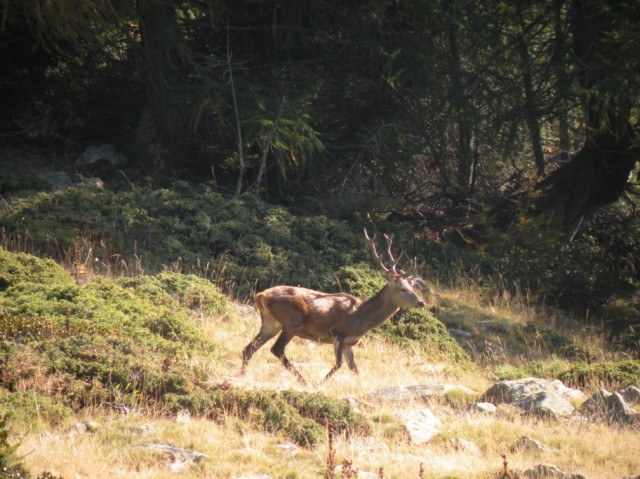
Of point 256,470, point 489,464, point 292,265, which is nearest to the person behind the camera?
point 256,470

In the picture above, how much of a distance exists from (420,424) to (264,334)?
287 centimetres

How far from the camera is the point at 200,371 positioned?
402 inches

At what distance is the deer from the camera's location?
11250 millimetres

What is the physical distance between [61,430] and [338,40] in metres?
13.6

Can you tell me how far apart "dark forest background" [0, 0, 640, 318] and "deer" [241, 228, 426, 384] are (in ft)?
21.2

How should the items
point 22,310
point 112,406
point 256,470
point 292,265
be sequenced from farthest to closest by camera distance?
point 292,265, point 22,310, point 112,406, point 256,470

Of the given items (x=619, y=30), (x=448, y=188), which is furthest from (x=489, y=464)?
(x=448, y=188)

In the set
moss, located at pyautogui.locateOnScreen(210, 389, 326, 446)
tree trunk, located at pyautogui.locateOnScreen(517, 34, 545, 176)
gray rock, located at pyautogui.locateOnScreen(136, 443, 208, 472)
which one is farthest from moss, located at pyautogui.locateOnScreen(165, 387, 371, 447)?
tree trunk, located at pyautogui.locateOnScreen(517, 34, 545, 176)

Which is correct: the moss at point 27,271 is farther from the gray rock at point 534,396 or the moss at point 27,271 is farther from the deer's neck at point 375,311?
the gray rock at point 534,396

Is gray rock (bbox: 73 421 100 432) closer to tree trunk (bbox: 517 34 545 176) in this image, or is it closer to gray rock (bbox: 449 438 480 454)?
gray rock (bbox: 449 438 480 454)

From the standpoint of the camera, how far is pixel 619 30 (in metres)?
16.7

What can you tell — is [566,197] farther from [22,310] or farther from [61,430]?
[61,430]

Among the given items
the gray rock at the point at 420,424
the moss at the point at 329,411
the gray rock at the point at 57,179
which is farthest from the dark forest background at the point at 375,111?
the gray rock at the point at 420,424

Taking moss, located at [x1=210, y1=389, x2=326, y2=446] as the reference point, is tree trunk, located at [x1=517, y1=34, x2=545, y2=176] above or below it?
above
